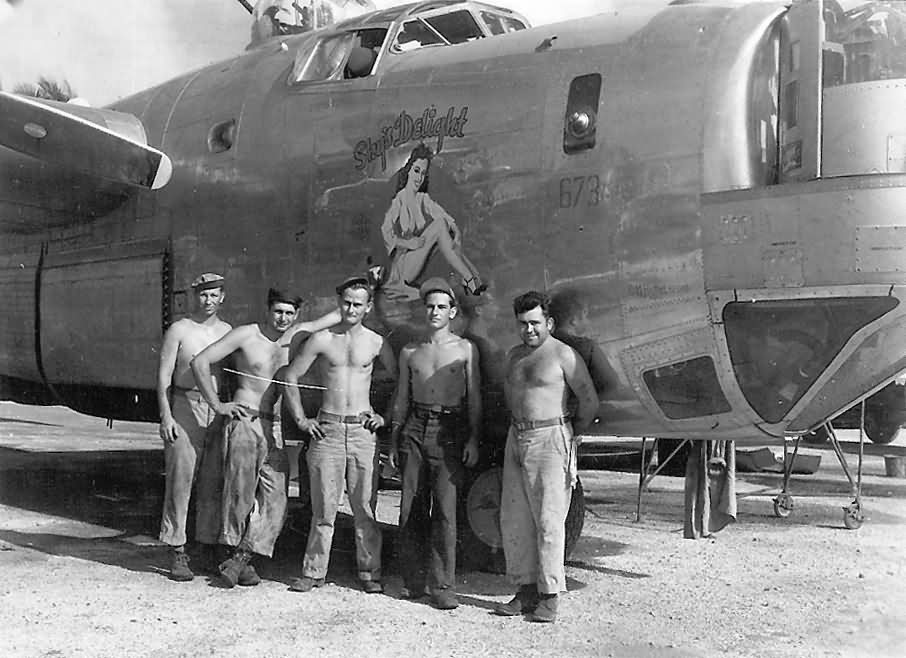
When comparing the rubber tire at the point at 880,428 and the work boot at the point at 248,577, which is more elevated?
the rubber tire at the point at 880,428

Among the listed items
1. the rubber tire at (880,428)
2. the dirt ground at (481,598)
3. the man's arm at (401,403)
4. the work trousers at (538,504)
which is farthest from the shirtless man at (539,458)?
the rubber tire at (880,428)

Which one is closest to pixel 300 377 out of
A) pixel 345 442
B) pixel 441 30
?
pixel 345 442

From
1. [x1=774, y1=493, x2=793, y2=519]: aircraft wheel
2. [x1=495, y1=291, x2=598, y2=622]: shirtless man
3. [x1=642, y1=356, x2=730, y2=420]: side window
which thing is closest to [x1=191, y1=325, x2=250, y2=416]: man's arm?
[x1=495, y1=291, x2=598, y2=622]: shirtless man

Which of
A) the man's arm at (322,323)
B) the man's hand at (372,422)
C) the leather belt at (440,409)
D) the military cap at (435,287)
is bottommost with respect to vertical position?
the man's hand at (372,422)

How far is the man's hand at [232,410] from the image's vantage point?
A: 6766mm

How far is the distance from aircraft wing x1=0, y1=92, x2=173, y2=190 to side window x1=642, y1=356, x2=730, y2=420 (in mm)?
4360

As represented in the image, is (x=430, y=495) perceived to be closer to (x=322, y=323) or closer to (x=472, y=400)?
(x=472, y=400)

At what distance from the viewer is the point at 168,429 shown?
6.91 metres

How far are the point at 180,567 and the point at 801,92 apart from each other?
16.4 ft

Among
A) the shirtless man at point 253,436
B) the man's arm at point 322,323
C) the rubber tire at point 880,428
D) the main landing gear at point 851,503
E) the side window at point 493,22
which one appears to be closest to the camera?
the shirtless man at point 253,436

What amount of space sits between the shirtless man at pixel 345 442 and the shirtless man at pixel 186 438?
833 millimetres

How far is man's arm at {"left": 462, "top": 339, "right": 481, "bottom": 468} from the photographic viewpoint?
21.0ft

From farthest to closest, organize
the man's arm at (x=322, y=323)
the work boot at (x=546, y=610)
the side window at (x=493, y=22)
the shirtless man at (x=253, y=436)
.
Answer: the side window at (x=493, y=22)
the man's arm at (x=322, y=323)
the shirtless man at (x=253, y=436)
the work boot at (x=546, y=610)

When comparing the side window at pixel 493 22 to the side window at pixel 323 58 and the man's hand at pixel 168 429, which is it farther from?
the man's hand at pixel 168 429
